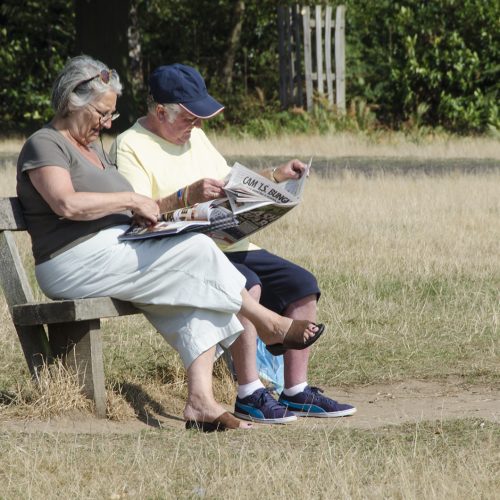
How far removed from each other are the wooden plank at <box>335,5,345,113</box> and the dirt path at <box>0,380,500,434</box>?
15212 mm

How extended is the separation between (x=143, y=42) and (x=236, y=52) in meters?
1.87


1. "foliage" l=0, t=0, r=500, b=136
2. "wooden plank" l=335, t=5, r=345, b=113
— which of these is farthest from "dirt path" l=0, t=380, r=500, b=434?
"wooden plank" l=335, t=5, r=345, b=113

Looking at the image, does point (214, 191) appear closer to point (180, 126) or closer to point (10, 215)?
point (180, 126)

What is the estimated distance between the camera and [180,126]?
5445 mm

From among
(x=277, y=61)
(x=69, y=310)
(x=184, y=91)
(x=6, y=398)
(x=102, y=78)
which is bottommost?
(x=277, y=61)

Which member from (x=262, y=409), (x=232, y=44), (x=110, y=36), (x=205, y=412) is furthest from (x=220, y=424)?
(x=232, y=44)

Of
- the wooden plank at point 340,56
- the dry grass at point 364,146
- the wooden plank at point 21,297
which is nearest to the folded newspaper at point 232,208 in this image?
the wooden plank at point 21,297

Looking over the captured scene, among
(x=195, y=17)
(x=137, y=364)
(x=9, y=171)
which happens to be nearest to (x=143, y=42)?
(x=195, y=17)

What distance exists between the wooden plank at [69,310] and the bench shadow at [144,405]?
50cm

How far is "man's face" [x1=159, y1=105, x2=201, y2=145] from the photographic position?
5430mm

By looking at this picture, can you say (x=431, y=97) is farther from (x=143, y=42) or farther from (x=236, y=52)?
(x=143, y=42)

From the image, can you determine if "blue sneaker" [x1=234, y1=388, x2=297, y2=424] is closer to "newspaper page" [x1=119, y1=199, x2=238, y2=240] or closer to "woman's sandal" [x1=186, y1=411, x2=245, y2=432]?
"woman's sandal" [x1=186, y1=411, x2=245, y2=432]

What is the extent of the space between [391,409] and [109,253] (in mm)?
1523

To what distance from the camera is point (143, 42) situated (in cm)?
2436
